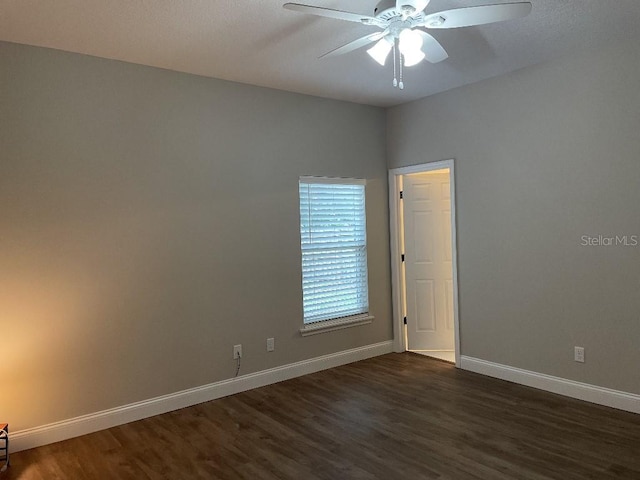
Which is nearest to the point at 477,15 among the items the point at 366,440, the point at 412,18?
the point at 412,18

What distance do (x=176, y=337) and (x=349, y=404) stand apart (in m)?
1.55

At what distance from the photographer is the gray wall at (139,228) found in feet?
10.9

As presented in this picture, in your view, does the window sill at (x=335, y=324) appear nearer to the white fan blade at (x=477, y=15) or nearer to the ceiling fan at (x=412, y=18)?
the ceiling fan at (x=412, y=18)

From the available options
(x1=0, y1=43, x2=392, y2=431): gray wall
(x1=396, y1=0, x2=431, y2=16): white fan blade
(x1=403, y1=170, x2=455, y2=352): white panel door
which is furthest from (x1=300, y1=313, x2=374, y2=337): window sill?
(x1=396, y1=0, x2=431, y2=16): white fan blade

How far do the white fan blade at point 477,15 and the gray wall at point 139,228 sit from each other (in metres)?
2.35

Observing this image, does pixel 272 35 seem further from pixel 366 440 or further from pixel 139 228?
pixel 366 440

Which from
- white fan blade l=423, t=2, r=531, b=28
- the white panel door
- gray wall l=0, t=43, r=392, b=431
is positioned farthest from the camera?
the white panel door

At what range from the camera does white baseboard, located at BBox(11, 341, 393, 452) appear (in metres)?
3.35

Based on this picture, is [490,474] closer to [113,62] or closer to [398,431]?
[398,431]

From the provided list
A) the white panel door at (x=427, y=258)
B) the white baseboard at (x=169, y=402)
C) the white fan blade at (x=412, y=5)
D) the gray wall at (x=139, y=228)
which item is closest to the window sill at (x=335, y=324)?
the gray wall at (x=139, y=228)

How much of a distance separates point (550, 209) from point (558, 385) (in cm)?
150

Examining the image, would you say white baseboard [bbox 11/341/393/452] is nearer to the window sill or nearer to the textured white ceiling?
the window sill

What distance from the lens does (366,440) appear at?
3.28m

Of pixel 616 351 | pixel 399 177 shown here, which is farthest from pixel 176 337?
pixel 616 351
